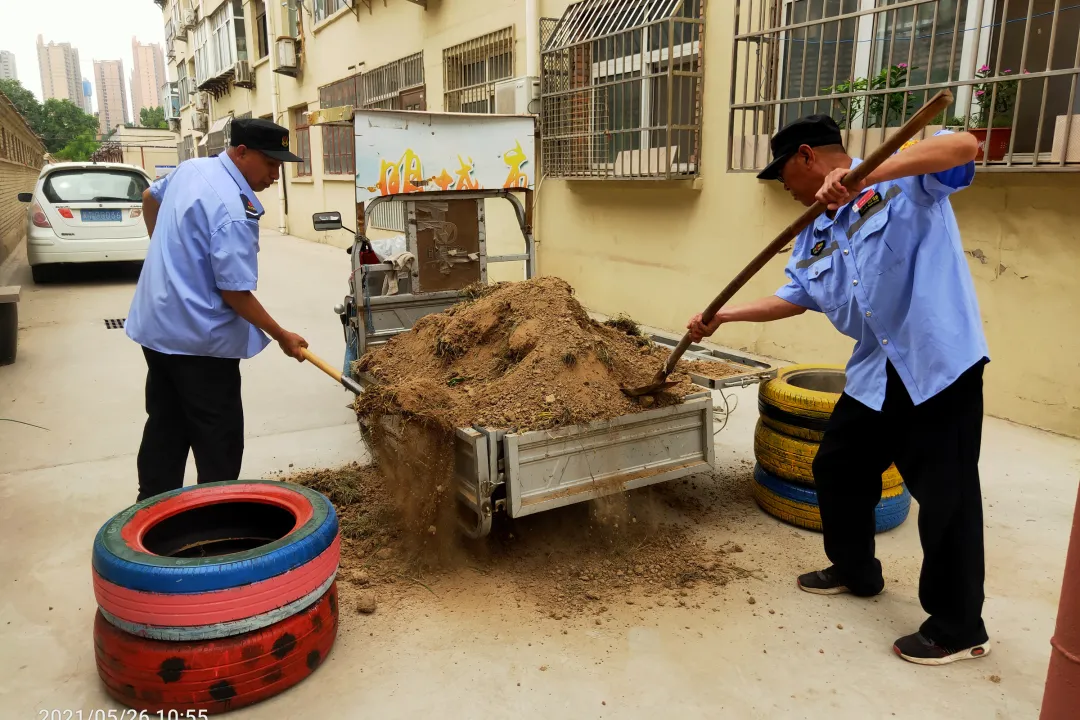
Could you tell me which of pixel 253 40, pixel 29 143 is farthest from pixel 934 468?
pixel 29 143

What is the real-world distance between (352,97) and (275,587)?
14674mm

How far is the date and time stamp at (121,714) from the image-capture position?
7.52ft

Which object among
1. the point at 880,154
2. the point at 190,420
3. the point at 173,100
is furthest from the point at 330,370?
the point at 173,100

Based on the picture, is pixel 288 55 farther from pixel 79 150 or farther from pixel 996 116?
pixel 79 150

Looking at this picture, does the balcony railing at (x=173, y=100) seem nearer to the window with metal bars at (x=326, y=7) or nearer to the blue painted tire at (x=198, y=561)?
the window with metal bars at (x=326, y=7)

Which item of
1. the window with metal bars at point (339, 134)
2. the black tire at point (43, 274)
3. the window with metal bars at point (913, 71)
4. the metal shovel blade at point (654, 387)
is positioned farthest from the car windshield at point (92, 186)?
the metal shovel blade at point (654, 387)

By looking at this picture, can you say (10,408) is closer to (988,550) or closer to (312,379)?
(312,379)

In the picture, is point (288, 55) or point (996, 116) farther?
point (288, 55)

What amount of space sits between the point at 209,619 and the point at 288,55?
720 inches

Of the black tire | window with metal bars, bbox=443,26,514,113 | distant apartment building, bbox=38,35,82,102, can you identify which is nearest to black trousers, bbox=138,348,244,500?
window with metal bars, bbox=443,26,514,113

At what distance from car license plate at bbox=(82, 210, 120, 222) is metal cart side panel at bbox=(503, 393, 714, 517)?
9757mm

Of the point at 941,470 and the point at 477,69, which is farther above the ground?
the point at 477,69

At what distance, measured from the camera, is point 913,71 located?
529cm

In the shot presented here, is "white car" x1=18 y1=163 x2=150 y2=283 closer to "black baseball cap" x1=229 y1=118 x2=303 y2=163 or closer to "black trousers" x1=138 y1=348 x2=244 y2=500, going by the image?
"black trousers" x1=138 y1=348 x2=244 y2=500
